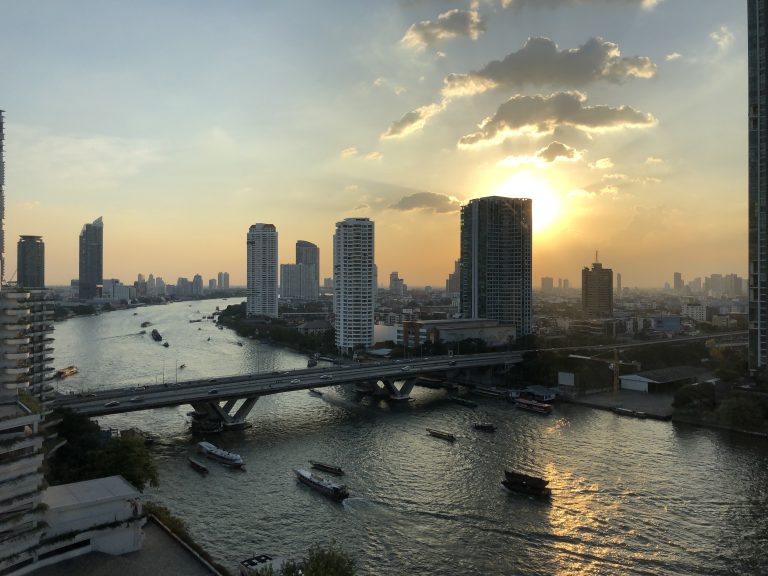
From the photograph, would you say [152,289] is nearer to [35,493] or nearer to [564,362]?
[564,362]

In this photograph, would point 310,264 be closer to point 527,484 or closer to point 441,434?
point 441,434

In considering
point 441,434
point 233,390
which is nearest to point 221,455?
point 233,390

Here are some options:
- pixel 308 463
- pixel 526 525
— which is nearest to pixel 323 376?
pixel 308 463

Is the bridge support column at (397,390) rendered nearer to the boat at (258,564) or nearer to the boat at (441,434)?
the boat at (441,434)

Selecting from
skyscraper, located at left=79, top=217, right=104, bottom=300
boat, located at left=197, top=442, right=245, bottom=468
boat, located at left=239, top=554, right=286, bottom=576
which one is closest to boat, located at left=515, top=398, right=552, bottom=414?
boat, located at left=197, top=442, right=245, bottom=468

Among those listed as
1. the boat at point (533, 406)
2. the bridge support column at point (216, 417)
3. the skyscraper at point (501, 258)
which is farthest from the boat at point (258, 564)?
the skyscraper at point (501, 258)
